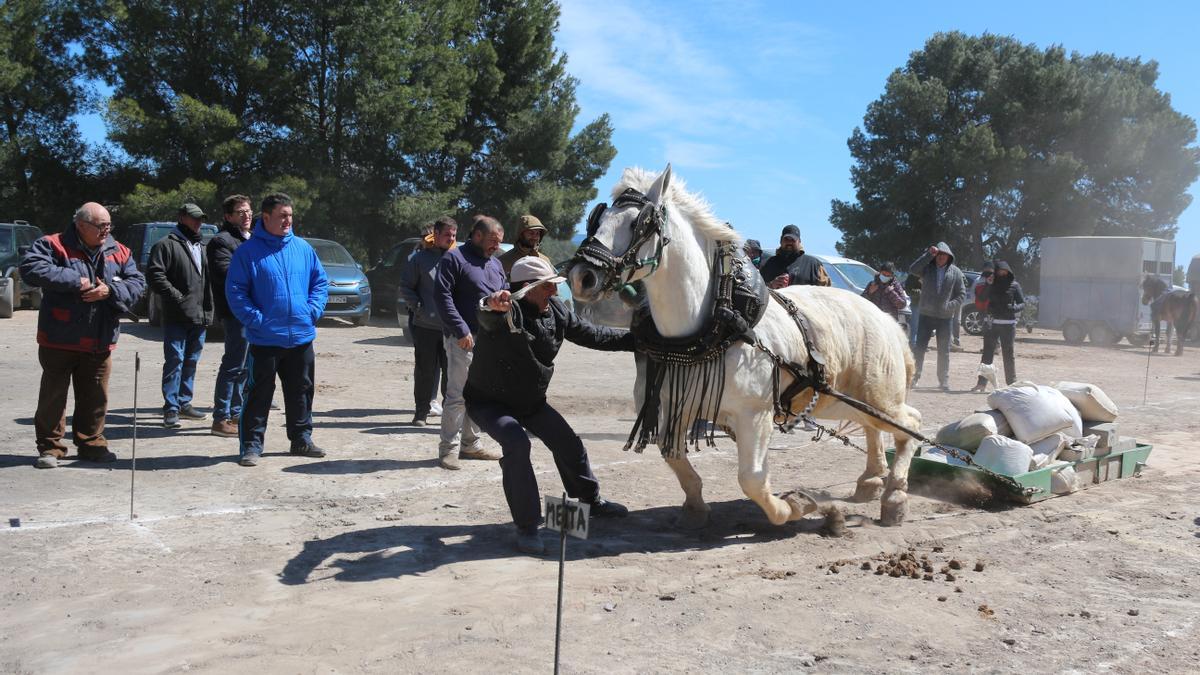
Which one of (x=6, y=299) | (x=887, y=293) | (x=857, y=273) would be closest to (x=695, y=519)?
(x=887, y=293)

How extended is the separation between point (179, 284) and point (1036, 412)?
7.43 m

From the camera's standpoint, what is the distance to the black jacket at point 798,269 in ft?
31.9

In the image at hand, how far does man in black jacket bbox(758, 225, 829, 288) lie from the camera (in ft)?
31.9

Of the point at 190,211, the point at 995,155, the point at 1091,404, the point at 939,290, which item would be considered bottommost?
the point at 1091,404

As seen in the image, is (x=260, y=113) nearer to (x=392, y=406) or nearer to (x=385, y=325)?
(x=385, y=325)

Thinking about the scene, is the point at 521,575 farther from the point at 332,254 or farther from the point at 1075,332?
the point at 1075,332

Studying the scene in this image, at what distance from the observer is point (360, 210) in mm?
27453

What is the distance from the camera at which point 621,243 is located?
5188 mm

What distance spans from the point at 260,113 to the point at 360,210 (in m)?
3.69

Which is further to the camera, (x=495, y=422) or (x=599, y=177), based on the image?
(x=599, y=177)

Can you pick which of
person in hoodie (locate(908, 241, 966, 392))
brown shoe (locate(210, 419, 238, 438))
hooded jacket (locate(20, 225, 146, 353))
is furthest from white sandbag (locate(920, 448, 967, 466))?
hooded jacket (locate(20, 225, 146, 353))

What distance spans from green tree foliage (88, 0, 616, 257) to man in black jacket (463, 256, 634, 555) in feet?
68.3

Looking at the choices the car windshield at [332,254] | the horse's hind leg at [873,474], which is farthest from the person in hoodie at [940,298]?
the car windshield at [332,254]

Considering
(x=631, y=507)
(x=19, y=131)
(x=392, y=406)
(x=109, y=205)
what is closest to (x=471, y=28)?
(x=109, y=205)
